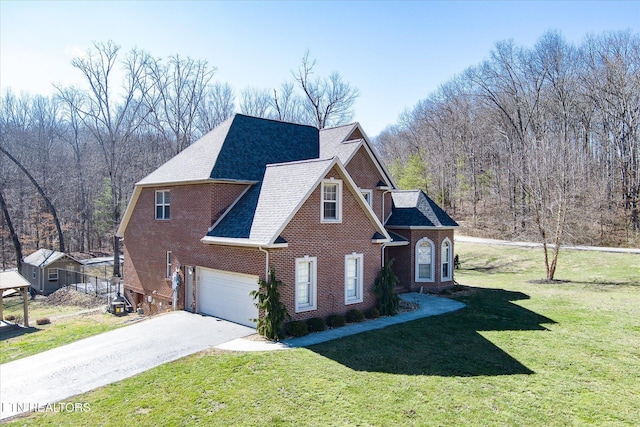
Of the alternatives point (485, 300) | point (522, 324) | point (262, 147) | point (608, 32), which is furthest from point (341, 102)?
point (522, 324)

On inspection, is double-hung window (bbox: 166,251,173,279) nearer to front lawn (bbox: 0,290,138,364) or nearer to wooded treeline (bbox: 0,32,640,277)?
front lawn (bbox: 0,290,138,364)

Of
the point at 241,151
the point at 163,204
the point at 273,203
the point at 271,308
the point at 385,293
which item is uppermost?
the point at 241,151

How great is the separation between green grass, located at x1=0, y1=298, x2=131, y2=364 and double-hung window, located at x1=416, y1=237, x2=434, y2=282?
1425cm

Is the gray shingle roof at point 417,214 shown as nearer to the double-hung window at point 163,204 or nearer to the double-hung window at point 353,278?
the double-hung window at point 353,278

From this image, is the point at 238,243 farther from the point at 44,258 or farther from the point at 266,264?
the point at 44,258

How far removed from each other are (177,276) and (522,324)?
A: 13863 mm

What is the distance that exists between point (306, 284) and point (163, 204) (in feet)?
30.2

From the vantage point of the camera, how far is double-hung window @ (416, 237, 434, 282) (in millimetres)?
21500

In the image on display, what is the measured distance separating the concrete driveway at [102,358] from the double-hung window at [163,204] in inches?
213

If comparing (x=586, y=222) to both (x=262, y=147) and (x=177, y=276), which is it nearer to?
(x=262, y=147)

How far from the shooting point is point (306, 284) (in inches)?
571

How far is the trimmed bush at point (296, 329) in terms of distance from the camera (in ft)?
43.8

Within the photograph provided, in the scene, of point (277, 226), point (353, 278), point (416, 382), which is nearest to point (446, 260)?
point (353, 278)

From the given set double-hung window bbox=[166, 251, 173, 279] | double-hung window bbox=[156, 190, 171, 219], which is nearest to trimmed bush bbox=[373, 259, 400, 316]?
double-hung window bbox=[166, 251, 173, 279]
